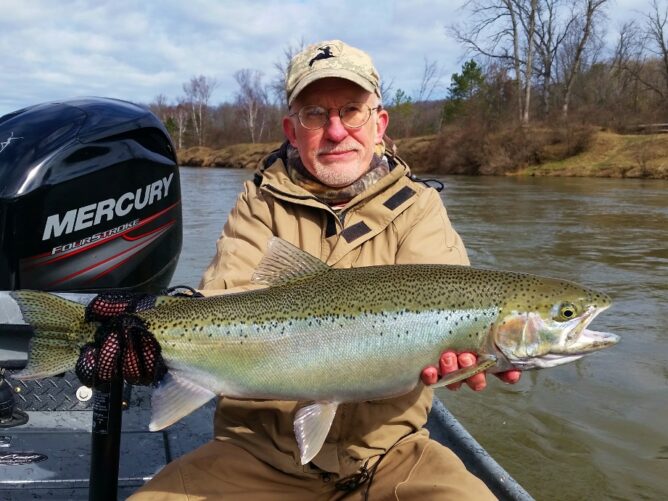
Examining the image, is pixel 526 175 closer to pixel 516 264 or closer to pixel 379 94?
pixel 516 264

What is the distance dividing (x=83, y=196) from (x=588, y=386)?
4703 millimetres

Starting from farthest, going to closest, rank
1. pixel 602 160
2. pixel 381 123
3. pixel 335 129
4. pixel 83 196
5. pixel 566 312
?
pixel 602 160 < pixel 83 196 < pixel 381 123 < pixel 335 129 < pixel 566 312

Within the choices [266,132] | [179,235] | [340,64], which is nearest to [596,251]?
[179,235]

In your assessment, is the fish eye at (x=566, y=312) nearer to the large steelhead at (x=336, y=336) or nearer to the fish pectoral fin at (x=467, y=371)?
the large steelhead at (x=336, y=336)

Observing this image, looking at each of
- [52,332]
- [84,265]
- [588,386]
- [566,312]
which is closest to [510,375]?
[566,312]

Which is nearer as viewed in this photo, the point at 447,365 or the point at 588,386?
the point at 447,365

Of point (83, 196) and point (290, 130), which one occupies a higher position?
point (290, 130)

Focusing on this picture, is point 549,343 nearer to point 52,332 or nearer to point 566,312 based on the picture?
point 566,312

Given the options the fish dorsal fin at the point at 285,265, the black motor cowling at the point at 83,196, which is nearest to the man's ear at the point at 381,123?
the fish dorsal fin at the point at 285,265

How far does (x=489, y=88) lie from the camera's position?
187ft

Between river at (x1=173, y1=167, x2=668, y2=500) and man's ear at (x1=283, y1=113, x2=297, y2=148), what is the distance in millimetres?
2846

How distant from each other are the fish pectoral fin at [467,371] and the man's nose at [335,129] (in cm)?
131

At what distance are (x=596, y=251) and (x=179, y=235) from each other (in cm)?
1020

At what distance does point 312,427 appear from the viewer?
2.53 m
